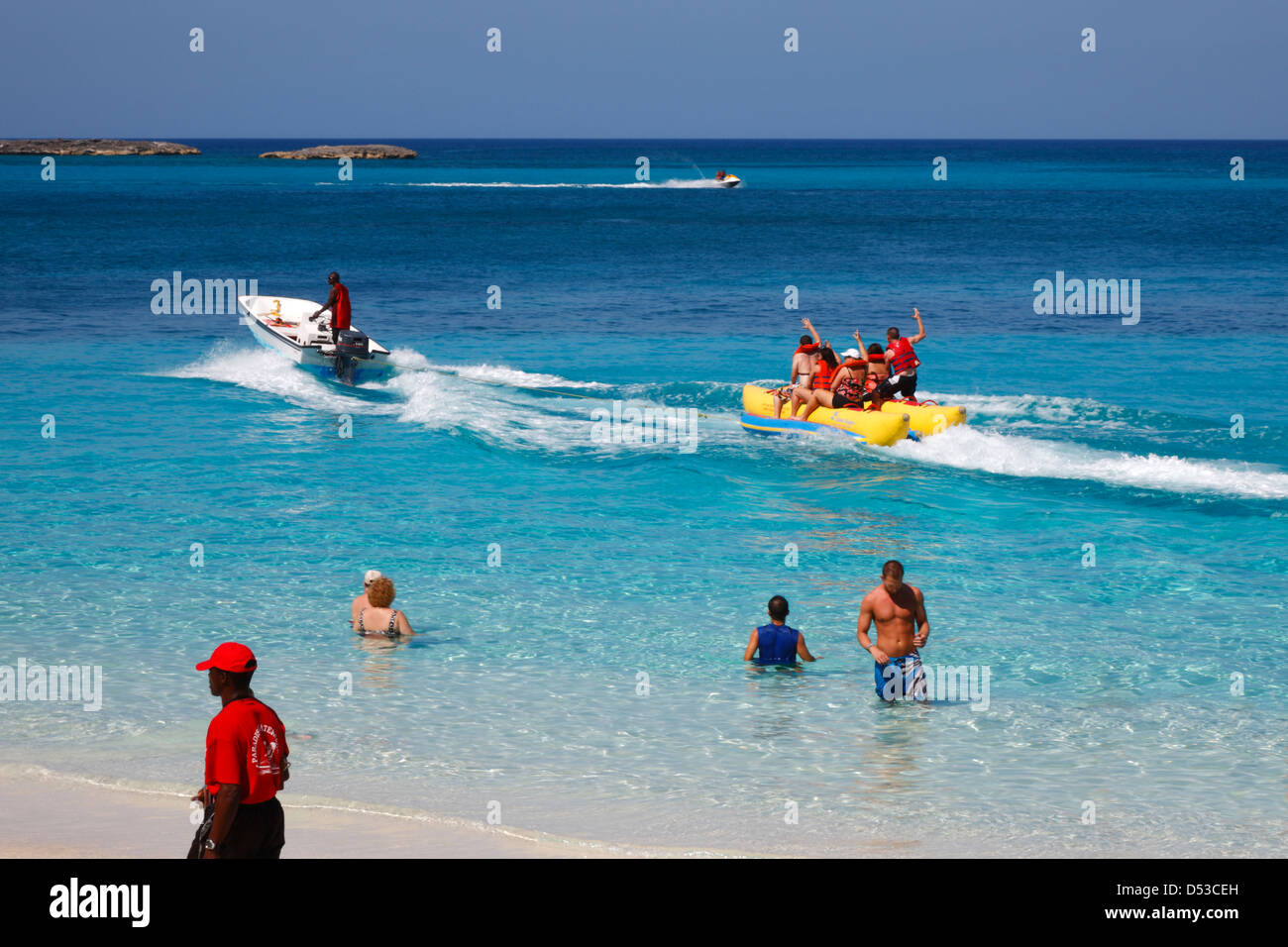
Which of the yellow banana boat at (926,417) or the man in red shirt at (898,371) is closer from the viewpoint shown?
the yellow banana boat at (926,417)

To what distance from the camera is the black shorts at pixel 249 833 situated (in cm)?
549

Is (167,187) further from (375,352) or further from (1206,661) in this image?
(1206,661)

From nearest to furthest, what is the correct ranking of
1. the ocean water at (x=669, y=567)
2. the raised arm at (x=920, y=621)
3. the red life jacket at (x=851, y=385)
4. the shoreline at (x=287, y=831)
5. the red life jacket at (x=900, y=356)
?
1. the shoreline at (x=287, y=831)
2. the ocean water at (x=669, y=567)
3. the raised arm at (x=920, y=621)
4. the red life jacket at (x=900, y=356)
5. the red life jacket at (x=851, y=385)

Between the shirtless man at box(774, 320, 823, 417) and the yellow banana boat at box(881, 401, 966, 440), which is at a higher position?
the shirtless man at box(774, 320, 823, 417)

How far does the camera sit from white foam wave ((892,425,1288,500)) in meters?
17.3

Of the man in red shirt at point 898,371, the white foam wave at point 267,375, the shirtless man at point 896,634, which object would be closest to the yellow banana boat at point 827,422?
the man in red shirt at point 898,371

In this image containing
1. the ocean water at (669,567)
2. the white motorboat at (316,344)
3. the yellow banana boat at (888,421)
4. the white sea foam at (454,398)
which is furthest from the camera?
the white motorboat at (316,344)

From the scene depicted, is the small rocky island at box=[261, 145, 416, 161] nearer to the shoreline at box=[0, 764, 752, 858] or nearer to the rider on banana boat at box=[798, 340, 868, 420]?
the rider on banana boat at box=[798, 340, 868, 420]

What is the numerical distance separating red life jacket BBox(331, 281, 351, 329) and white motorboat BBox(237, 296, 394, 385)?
0.72 feet

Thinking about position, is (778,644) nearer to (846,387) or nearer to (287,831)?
(287,831)

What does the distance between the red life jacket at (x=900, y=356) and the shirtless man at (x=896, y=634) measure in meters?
9.87

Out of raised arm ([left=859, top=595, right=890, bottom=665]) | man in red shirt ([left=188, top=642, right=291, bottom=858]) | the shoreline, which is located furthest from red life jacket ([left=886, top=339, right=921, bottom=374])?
man in red shirt ([left=188, top=642, right=291, bottom=858])

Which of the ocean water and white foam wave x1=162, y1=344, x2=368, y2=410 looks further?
white foam wave x1=162, y1=344, x2=368, y2=410

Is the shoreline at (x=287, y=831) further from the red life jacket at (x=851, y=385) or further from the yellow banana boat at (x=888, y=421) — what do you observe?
the red life jacket at (x=851, y=385)
